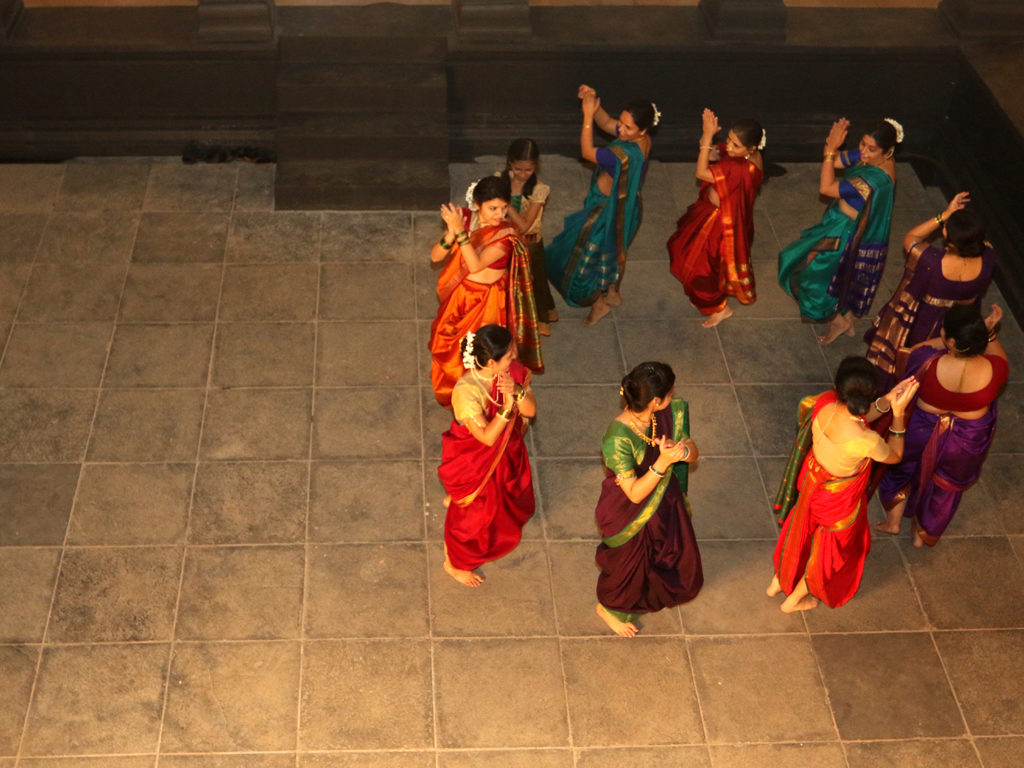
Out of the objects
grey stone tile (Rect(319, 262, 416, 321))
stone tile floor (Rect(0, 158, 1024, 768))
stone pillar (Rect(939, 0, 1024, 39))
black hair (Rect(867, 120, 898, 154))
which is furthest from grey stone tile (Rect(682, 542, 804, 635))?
stone pillar (Rect(939, 0, 1024, 39))

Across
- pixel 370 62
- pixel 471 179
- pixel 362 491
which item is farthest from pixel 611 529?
pixel 370 62

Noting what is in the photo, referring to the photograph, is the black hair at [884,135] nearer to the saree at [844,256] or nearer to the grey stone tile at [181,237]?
the saree at [844,256]

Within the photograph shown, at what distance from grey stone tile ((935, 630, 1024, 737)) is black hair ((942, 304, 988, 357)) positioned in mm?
1375

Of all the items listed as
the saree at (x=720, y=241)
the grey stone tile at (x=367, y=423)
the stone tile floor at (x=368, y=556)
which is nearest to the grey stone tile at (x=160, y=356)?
the stone tile floor at (x=368, y=556)

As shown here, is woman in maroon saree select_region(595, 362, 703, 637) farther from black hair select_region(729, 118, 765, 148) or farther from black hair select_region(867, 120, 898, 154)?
black hair select_region(867, 120, 898, 154)

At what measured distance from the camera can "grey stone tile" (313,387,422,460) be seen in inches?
240

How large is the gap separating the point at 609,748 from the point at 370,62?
4.96 m

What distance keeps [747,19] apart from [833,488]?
13.6 ft

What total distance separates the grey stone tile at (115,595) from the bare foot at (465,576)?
4.19ft

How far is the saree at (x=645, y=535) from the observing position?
15.4 feet

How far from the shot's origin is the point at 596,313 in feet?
22.7

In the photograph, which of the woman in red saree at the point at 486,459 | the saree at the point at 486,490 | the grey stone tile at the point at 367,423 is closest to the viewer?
the woman in red saree at the point at 486,459

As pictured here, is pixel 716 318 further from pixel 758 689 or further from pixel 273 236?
pixel 273 236

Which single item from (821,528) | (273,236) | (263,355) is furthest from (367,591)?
(273,236)
